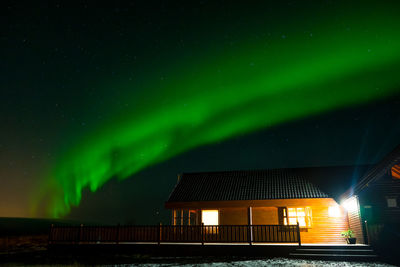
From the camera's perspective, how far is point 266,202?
2044cm

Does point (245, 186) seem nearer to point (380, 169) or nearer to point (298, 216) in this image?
point (298, 216)

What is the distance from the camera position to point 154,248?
1875 centimetres

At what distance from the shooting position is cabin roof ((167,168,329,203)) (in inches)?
826

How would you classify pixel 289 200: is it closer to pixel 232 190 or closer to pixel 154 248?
pixel 232 190

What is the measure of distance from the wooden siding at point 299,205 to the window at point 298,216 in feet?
1.17

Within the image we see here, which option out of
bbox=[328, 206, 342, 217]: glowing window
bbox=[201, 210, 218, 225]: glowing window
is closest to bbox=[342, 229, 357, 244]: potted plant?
bbox=[328, 206, 342, 217]: glowing window

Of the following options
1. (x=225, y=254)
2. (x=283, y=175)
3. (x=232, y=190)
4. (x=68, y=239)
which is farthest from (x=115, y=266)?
(x=283, y=175)

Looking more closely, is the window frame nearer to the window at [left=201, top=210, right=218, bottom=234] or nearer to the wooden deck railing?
the wooden deck railing

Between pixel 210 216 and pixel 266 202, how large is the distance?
4544mm

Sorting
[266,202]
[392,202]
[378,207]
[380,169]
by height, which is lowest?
[378,207]

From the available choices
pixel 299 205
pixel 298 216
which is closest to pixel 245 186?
pixel 298 216

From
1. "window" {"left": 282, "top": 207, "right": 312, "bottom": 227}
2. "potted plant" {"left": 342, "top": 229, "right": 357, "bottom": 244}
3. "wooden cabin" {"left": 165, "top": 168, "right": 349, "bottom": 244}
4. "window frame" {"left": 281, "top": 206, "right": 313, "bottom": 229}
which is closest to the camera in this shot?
"potted plant" {"left": 342, "top": 229, "right": 357, "bottom": 244}

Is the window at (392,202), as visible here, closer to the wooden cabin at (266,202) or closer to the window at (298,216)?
the wooden cabin at (266,202)

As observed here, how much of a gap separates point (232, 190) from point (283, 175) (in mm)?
4152
